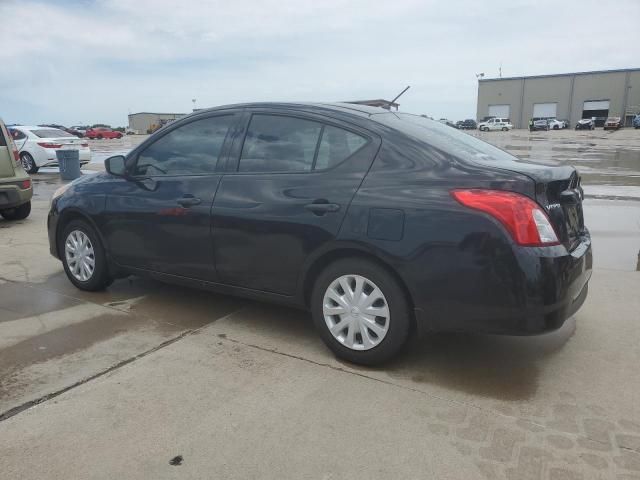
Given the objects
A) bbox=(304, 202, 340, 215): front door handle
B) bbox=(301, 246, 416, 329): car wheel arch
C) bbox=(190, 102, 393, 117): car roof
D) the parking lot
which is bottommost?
the parking lot

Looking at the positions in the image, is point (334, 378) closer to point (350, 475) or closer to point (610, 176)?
point (350, 475)

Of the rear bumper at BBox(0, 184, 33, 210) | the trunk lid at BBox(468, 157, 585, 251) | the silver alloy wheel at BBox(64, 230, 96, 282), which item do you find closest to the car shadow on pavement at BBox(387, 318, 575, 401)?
the trunk lid at BBox(468, 157, 585, 251)

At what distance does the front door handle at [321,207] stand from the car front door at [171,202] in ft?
2.85

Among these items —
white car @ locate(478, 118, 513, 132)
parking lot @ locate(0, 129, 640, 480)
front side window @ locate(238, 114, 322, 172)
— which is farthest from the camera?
white car @ locate(478, 118, 513, 132)

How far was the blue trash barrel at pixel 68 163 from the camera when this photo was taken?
47.0 ft

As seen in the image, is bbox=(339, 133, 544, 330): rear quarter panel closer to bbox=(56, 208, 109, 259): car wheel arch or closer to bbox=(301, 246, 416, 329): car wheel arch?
bbox=(301, 246, 416, 329): car wheel arch

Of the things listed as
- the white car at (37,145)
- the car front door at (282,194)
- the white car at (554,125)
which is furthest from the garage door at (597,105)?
the car front door at (282,194)

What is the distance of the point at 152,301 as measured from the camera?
469cm

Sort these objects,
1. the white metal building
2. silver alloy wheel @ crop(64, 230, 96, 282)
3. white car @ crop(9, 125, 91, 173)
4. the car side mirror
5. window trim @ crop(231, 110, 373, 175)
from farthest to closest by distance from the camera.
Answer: the white metal building, white car @ crop(9, 125, 91, 173), silver alloy wheel @ crop(64, 230, 96, 282), the car side mirror, window trim @ crop(231, 110, 373, 175)

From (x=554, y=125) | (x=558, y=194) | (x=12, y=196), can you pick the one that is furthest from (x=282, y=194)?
(x=554, y=125)

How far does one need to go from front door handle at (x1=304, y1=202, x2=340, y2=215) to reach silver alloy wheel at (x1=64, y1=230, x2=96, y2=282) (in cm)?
235

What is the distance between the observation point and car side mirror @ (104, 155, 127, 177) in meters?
4.50

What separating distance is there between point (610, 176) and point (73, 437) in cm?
1500

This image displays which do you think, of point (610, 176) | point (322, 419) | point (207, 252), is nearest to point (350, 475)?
point (322, 419)
